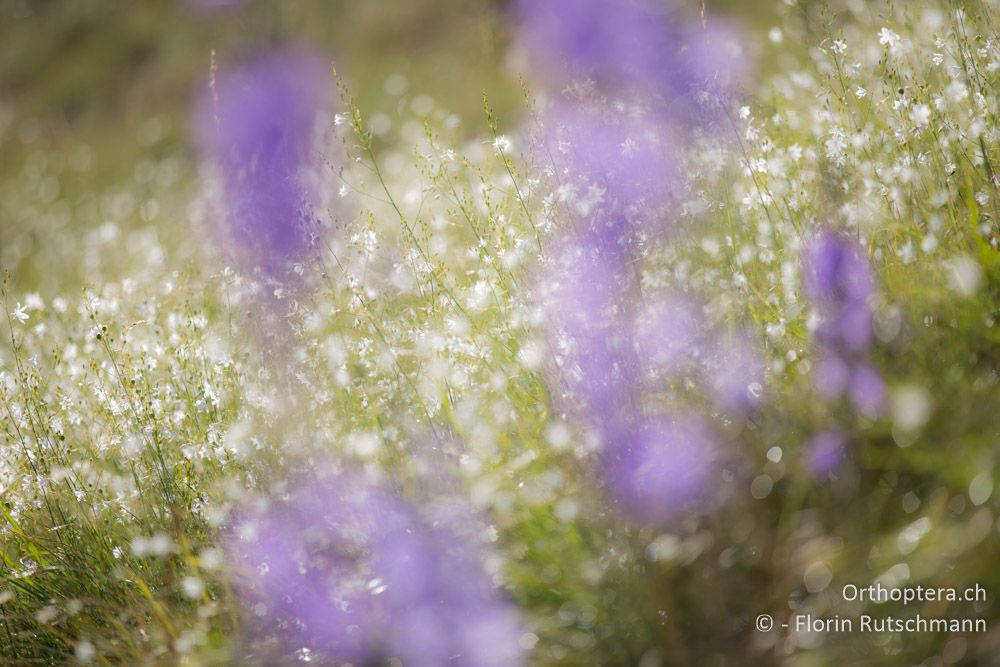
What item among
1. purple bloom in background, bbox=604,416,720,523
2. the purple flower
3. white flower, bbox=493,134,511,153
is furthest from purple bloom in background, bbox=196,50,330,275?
the purple flower

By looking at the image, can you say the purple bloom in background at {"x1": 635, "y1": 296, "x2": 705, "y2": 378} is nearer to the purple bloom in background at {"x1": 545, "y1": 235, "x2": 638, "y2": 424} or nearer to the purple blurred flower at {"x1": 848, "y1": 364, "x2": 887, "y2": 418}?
the purple bloom in background at {"x1": 545, "y1": 235, "x2": 638, "y2": 424}

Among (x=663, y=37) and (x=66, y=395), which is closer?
(x=663, y=37)

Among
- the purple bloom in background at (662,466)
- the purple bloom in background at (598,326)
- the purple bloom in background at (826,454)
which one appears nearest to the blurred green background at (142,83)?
the purple bloom in background at (598,326)

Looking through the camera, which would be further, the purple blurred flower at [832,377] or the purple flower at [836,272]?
the purple flower at [836,272]

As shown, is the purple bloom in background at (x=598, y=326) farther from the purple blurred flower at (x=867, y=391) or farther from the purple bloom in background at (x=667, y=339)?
the purple blurred flower at (x=867, y=391)

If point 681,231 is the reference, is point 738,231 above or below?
above

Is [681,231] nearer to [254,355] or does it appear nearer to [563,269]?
[563,269]

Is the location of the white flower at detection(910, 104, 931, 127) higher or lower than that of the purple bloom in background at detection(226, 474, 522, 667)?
higher

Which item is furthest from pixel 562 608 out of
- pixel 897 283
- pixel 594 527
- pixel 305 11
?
pixel 305 11

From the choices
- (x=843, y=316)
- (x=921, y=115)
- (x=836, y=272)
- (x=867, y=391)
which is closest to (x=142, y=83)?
(x=921, y=115)
